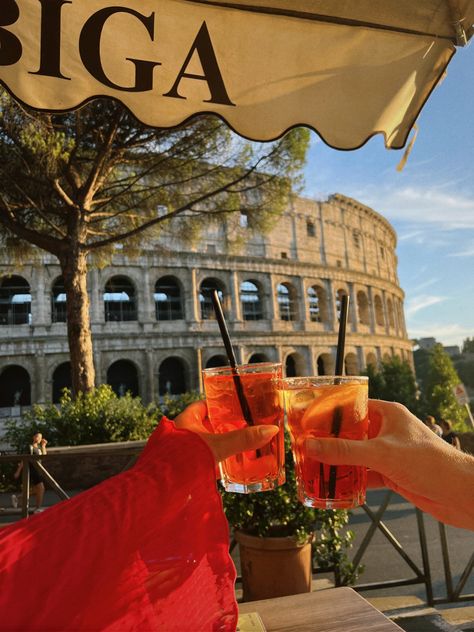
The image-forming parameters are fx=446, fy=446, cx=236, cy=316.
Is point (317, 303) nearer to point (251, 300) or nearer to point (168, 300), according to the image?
point (251, 300)

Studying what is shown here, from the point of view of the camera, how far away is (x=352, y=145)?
7.16 feet

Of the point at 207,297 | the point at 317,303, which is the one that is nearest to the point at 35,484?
the point at 207,297

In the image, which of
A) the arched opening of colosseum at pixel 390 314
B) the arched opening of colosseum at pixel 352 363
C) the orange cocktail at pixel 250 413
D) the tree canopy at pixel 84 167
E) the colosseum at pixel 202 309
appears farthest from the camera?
the arched opening of colosseum at pixel 390 314

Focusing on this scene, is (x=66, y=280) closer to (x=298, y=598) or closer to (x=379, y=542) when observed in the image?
(x=379, y=542)

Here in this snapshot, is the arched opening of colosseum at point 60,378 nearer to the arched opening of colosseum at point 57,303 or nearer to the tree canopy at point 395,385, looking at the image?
the arched opening of colosseum at point 57,303

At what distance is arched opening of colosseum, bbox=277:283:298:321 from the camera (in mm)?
30250

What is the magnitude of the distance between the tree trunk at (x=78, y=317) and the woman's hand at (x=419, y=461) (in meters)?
8.18

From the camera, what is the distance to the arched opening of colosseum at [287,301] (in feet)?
99.2

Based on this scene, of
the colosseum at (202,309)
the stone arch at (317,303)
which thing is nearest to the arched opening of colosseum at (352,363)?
the colosseum at (202,309)

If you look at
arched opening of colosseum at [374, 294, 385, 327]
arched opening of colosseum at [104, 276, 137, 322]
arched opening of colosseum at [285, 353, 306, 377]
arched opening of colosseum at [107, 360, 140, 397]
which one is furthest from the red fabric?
arched opening of colosseum at [374, 294, 385, 327]

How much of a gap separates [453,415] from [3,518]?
1150 inches

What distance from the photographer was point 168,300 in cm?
2703

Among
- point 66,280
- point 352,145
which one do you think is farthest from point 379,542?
point 66,280

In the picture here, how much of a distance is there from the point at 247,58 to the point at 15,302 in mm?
25333
